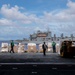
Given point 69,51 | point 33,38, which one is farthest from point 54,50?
point 33,38

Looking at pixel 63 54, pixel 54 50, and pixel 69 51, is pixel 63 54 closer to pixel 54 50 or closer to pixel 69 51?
pixel 69 51

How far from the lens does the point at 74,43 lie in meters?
41.0

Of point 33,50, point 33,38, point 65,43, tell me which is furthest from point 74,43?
point 33,38

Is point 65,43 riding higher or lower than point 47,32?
lower

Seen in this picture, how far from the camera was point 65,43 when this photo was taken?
135 ft

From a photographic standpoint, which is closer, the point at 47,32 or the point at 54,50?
the point at 54,50

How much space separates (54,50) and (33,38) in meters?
106
